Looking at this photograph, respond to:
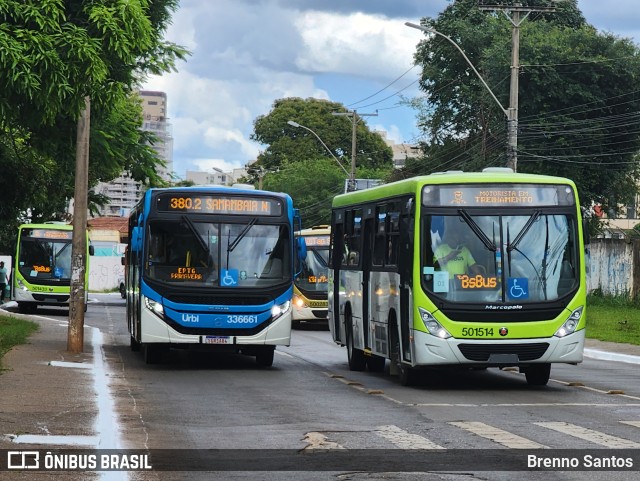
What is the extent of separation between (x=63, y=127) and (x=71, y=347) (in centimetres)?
408

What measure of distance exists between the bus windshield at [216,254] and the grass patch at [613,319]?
34.5 ft

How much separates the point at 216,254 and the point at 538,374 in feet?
19.3

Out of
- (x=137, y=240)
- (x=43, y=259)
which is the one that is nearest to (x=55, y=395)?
(x=137, y=240)

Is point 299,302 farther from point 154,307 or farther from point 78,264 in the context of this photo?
point 154,307

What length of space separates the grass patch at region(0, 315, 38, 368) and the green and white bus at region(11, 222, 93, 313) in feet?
30.6

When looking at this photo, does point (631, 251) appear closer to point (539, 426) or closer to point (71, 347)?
point (71, 347)

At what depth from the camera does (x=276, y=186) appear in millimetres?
99062

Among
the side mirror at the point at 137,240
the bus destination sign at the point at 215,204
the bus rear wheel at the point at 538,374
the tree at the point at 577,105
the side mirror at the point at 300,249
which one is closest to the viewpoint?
the bus rear wheel at the point at 538,374

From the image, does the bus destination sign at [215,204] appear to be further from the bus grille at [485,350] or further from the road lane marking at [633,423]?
the road lane marking at [633,423]

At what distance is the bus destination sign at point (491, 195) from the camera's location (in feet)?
60.0

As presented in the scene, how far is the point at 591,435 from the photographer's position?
12.5m

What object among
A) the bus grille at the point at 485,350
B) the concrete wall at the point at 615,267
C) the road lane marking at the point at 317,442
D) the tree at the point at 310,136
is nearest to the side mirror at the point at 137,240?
the bus grille at the point at 485,350

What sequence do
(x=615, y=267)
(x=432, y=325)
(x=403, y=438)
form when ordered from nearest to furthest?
1. (x=403, y=438)
2. (x=432, y=325)
3. (x=615, y=267)

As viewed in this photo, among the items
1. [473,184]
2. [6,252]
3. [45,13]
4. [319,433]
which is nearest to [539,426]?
[319,433]
